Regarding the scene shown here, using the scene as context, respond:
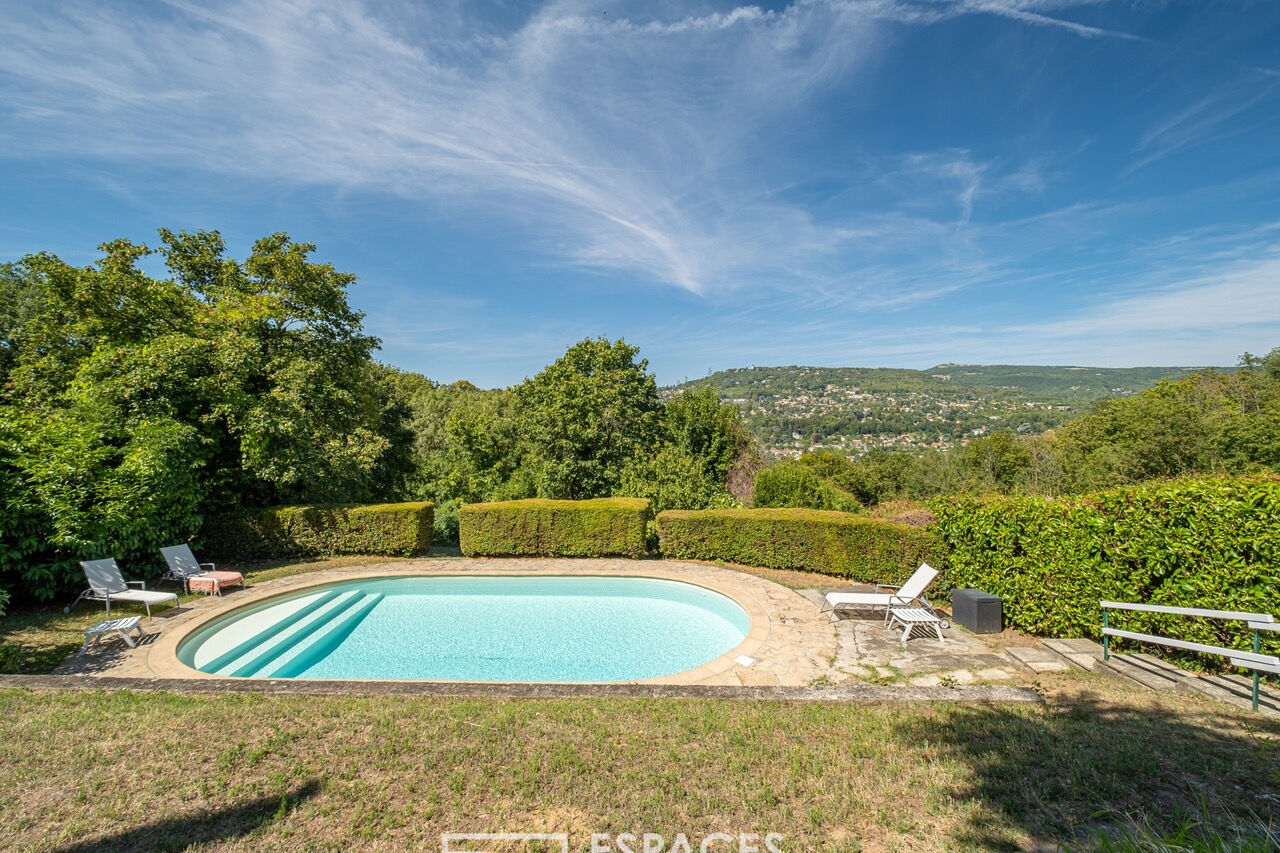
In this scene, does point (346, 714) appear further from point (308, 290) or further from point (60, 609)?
point (308, 290)

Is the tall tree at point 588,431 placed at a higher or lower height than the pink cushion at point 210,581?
higher

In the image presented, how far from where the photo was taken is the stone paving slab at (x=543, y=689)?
5141 mm

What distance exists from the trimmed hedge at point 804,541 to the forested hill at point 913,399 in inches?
2610

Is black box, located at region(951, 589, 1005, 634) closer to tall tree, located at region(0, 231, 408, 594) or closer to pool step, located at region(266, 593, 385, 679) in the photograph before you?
pool step, located at region(266, 593, 385, 679)

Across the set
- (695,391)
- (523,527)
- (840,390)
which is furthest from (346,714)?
(840,390)

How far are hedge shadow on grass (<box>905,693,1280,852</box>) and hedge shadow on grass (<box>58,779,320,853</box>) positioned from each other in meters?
4.41

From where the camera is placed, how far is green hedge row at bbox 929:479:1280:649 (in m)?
5.40

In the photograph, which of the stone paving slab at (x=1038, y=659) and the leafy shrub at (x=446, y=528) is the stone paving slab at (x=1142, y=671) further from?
the leafy shrub at (x=446, y=528)

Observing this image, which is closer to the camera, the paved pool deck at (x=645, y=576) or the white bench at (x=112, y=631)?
the paved pool deck at (x=645, y=576)

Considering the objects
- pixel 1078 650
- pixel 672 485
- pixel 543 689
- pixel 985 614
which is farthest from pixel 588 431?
pixel 1078 650

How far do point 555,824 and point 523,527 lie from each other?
958 centimetres

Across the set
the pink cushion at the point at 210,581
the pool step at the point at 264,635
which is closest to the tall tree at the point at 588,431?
Answer: the pool step at the point at 264,635

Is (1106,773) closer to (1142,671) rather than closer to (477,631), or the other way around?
(1142,671)


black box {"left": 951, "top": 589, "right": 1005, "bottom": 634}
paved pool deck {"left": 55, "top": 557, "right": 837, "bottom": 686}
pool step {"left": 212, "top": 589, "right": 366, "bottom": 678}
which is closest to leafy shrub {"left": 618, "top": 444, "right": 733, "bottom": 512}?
paved pool deck {"left": 55, "top": 557, "right": 837, "bottom": 686}
